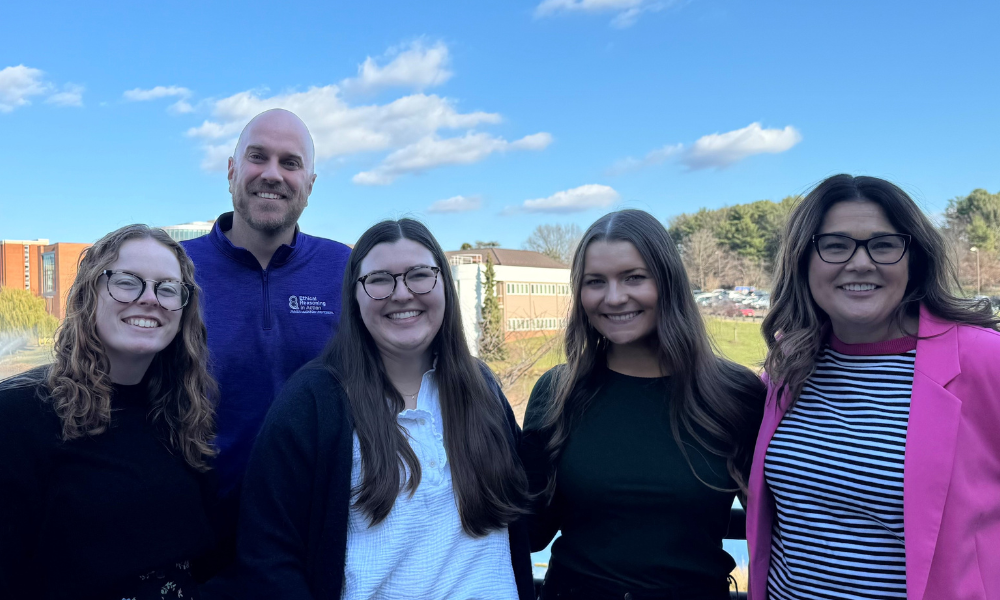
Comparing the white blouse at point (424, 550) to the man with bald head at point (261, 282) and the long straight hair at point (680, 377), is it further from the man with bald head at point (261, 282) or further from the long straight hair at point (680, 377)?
the man with bald head at point (261, 282)

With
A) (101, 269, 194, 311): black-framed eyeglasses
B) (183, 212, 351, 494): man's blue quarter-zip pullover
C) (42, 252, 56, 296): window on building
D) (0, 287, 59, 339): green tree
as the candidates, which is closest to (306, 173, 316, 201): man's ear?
(183, 212, 351, 494): man's blue quarter-zip pullover

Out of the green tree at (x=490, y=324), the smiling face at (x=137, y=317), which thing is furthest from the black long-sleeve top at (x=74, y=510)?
the green tree at (x=490, y=324)

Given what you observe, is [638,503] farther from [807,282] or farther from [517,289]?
[517,289]

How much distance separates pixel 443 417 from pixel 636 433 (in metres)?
0.67

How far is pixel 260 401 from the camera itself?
8.72 feet

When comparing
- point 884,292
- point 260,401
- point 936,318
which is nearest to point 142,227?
point 260,401

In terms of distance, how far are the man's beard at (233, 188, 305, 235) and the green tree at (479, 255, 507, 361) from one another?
64.0 feet

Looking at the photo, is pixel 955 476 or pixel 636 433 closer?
pixel 955 476

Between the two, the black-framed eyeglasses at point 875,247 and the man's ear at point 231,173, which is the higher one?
the man's ear at point 231,173

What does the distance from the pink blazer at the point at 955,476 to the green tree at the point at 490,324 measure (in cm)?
2069

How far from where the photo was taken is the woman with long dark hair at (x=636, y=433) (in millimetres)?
2115

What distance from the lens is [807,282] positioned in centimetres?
221

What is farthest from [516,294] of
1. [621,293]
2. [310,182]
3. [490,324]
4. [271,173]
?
[621,293]

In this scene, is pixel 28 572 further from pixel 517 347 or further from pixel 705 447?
pixel 517 347
